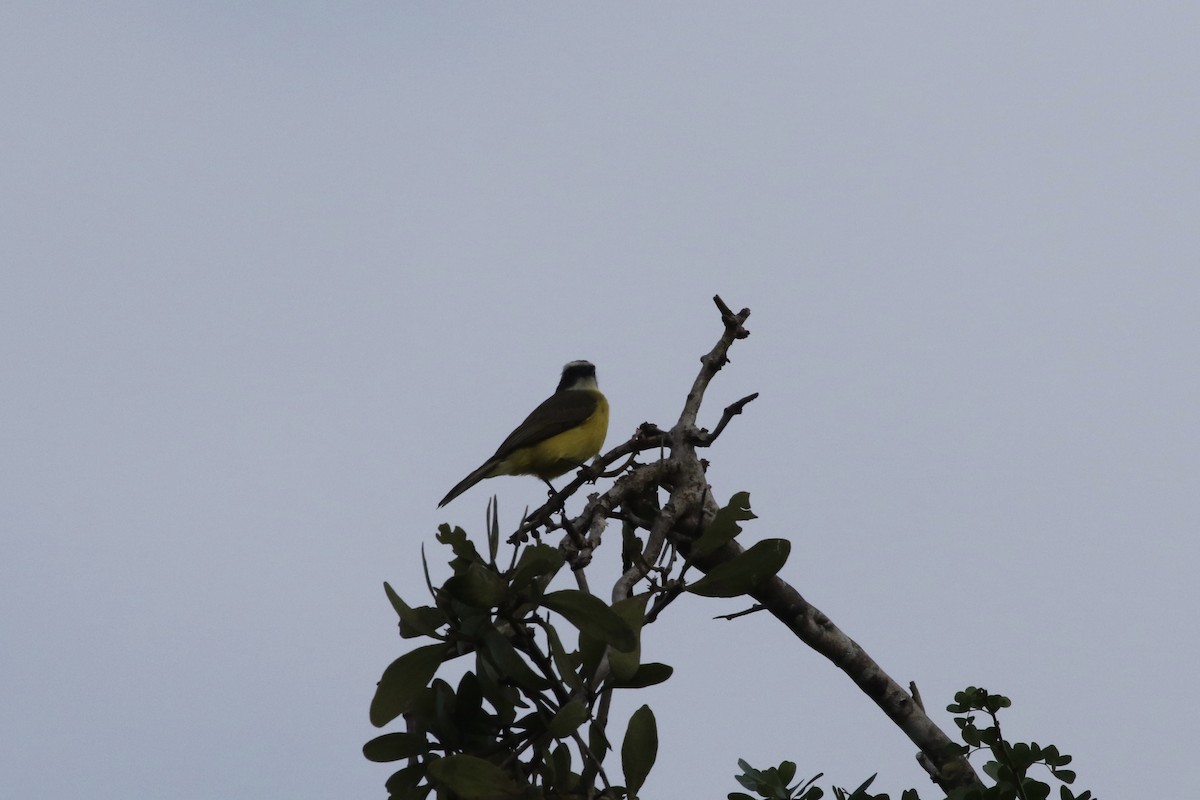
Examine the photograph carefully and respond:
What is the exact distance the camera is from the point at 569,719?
2271 millimetres

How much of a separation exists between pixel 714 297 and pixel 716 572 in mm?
1662

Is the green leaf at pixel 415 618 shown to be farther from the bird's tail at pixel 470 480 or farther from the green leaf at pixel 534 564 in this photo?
the bird's tail at pixel 470 480

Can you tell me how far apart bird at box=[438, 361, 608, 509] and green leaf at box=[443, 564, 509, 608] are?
5871 mm

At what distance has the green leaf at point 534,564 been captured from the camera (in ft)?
7.35

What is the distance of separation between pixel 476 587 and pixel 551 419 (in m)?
6.75

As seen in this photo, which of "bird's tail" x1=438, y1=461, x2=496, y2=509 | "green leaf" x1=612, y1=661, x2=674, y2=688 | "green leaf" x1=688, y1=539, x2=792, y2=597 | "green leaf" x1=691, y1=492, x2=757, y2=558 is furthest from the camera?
"bird's tail" x1=438, y1=461, x2=496, y2=509

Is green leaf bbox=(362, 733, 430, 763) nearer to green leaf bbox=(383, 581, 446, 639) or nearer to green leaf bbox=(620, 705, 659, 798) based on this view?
green leaf bbox=(383, 581, 446, 639)

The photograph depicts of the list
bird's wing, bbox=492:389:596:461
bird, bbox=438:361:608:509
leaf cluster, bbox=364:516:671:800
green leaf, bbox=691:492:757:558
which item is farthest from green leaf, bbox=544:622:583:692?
bird's wing, bbox=492:389:596:461

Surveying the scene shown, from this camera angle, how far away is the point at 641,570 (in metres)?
2.93

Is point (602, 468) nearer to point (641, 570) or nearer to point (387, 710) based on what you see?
point (641, 570)

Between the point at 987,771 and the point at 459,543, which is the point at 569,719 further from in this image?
the point at 987,771

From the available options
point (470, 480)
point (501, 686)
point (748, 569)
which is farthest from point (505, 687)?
point (470, 480)

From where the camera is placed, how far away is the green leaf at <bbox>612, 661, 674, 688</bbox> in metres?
2.54

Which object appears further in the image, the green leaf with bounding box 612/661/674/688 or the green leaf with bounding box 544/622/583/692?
the green leaf with bounding box 612/661/674/688
